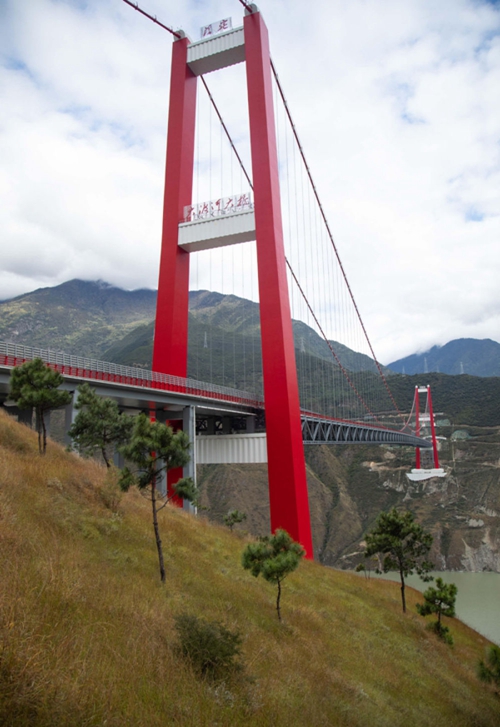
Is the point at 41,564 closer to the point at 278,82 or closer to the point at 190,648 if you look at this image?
the point at 190,648

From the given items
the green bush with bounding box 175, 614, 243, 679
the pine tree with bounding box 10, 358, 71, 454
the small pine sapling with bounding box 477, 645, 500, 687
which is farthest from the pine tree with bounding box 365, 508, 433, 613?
the green bush with bounding box 175, 614, 243, 679

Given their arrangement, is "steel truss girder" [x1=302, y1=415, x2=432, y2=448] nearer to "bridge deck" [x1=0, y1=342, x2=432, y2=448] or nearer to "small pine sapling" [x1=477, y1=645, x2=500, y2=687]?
"bridge deck" [x1=0, y1=342, x2=432, y2=448]

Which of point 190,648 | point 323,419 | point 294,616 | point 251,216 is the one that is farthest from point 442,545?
point 190,648

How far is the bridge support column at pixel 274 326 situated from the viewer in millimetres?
23391

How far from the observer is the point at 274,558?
12.3 metres

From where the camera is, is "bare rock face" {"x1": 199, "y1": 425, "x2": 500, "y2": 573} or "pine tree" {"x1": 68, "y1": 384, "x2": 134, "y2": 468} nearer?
"pine tree" {"x1": 68, "y1": 384, "x2": 134, "y2": 468}

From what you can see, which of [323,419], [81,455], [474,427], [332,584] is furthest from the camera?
[474,427]

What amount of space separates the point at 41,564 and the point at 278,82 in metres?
37.7

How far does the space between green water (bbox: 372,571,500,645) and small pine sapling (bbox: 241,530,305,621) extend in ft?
68.1

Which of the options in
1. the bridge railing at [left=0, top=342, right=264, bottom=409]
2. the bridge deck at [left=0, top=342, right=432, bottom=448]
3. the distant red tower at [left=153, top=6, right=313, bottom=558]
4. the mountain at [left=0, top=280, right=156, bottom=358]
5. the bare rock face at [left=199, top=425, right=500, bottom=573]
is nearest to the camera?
the bridge railing at [left=0, top=342, right=264, bottom=409]

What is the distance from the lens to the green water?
3100 centimetres

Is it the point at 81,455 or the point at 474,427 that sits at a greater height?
the point at 474,427

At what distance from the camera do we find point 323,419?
34625mm

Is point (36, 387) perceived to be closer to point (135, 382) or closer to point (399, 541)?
point (135, 382)
